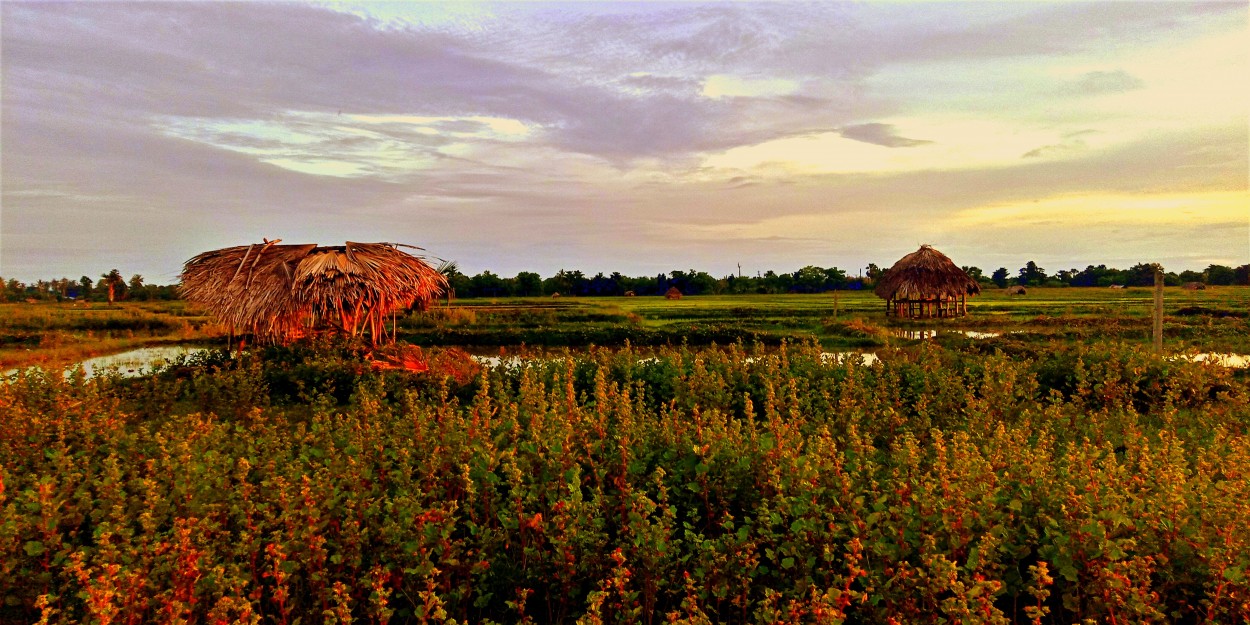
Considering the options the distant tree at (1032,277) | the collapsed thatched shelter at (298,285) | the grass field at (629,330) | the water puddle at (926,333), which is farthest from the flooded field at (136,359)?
the distant tree at (1032,277)

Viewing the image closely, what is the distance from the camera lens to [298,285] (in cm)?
1250

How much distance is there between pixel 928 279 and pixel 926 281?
0.41 feet

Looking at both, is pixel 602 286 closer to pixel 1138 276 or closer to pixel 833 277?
pixel 833 277

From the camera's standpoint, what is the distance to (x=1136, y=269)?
69.4m

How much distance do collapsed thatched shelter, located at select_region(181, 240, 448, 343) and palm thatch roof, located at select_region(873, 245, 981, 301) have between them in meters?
23.5

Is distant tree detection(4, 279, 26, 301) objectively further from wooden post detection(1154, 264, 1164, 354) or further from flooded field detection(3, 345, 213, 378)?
wooden post detection(1154, 264, 1164, 354)

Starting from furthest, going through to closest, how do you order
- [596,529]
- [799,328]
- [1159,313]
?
[799,328] → [1159,313] → [596,529]

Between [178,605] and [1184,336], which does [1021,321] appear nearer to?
[1184,336]

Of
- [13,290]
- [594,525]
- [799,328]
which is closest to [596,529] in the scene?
[594,525]

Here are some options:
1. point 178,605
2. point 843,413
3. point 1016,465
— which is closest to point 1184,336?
point 843,413

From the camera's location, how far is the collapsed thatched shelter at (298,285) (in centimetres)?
1262

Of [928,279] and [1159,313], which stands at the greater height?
[928,279]

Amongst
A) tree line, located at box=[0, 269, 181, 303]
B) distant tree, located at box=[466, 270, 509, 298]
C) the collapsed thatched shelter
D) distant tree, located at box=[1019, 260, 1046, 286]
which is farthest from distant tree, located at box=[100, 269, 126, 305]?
distant tree, located at box=[1019, 260, 1046, 286]

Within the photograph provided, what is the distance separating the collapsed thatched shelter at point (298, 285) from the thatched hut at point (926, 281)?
23562 millimetres
